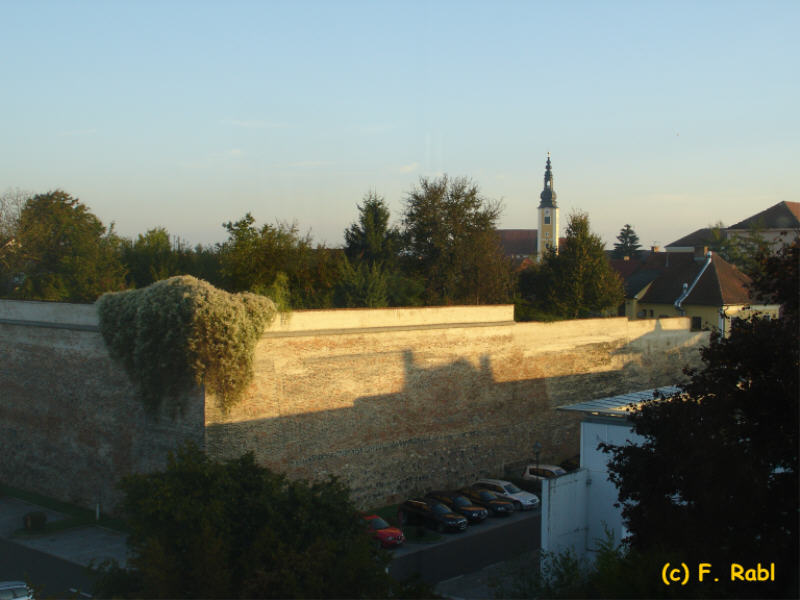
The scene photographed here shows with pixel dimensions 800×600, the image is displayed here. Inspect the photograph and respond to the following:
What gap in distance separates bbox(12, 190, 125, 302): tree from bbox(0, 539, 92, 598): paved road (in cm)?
1349

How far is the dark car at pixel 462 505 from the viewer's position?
68.2ft

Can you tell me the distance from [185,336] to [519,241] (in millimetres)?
91418

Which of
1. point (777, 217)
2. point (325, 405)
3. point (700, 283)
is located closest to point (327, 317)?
→ point (325, 405)

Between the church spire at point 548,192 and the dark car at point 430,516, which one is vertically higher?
the church spire at point 548,192

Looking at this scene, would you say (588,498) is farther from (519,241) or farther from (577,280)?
(519,241)

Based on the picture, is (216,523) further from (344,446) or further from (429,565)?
(344,446)

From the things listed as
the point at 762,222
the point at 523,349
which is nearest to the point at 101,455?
the point at 523,349

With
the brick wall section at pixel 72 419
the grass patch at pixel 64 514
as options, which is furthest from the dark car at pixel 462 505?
the grass patch at pixel 64 514

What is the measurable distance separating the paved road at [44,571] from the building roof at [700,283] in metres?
31.1

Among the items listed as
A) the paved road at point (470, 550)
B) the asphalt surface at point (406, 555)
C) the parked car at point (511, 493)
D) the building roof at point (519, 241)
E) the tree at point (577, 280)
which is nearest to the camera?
the asphalt surface at point (406, 555)

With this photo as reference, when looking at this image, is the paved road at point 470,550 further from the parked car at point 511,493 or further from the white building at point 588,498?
the white building at point 588,498

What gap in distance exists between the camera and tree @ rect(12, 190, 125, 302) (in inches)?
1231

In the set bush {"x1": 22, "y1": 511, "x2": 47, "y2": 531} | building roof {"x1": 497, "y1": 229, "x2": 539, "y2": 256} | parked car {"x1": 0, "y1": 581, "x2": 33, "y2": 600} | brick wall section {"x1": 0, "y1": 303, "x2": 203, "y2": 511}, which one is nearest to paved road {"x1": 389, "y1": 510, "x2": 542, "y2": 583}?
brick wall section {"x1": 0, "y1": 303, "x2": 203, "y2": 511}

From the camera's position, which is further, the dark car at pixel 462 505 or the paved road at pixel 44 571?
the dark car at pixel 462 505
